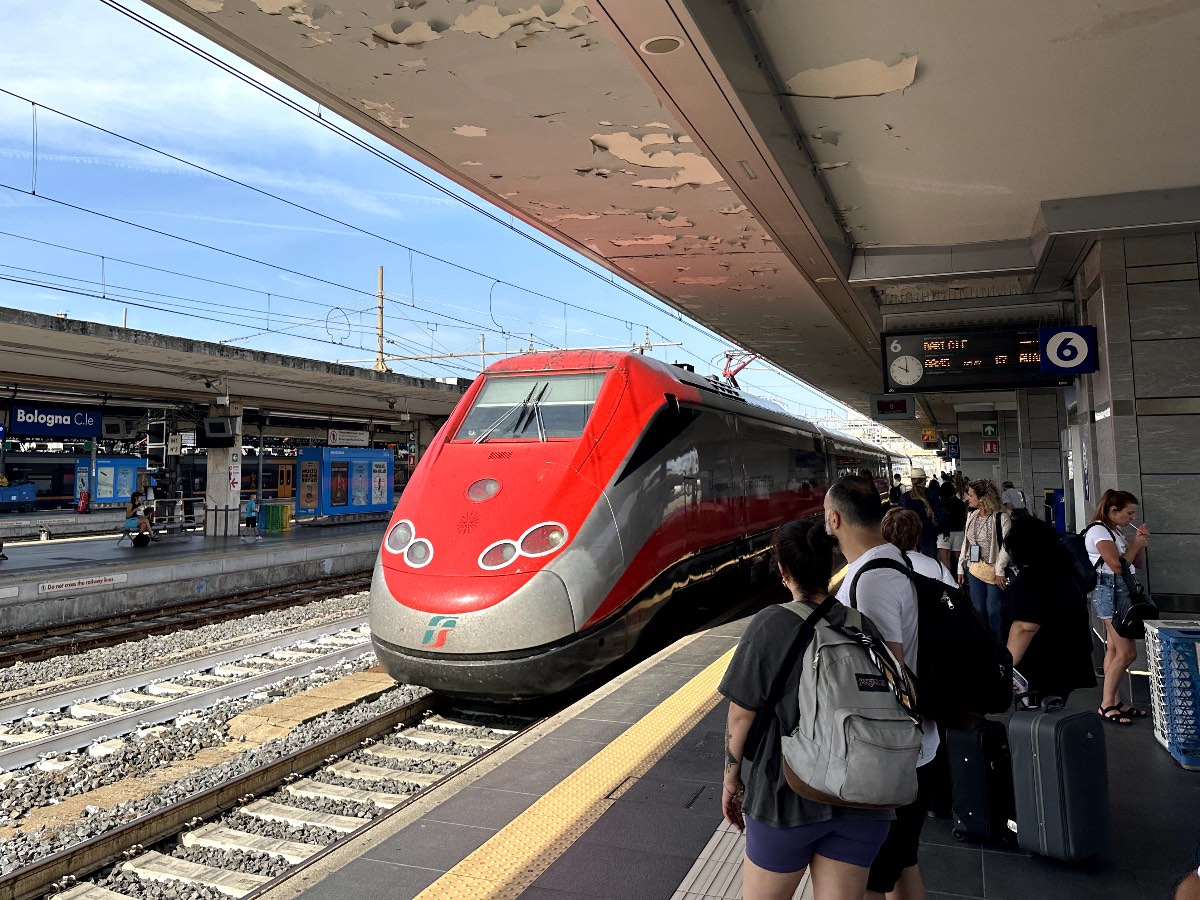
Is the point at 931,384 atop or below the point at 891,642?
atop

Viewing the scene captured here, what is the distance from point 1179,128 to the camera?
15.8 feet

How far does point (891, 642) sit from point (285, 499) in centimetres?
2368

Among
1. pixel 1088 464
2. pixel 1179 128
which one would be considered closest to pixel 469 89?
pixel 1179 128

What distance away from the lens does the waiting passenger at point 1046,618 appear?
3812mm

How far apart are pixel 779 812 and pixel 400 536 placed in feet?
15.2

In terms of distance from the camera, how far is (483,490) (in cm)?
634

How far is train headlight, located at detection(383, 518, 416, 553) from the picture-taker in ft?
20.1

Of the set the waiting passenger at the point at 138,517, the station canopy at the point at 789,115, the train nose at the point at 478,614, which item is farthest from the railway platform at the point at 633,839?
the waiting passenger at the point at 138,517

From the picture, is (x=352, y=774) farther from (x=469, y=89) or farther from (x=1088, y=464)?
(x=1088, y=464)

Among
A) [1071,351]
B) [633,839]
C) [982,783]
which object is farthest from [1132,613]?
[633,839]

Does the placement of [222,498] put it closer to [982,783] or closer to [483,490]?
[483,490]

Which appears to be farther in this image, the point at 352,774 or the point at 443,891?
the point at 352,774

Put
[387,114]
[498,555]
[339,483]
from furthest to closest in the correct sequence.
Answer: [339,483] < [498,555] < [387,114]

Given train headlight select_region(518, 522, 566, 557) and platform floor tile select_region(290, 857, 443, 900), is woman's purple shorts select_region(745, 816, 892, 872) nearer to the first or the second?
platform floor tile select_region(290, 857, 443, 900)
